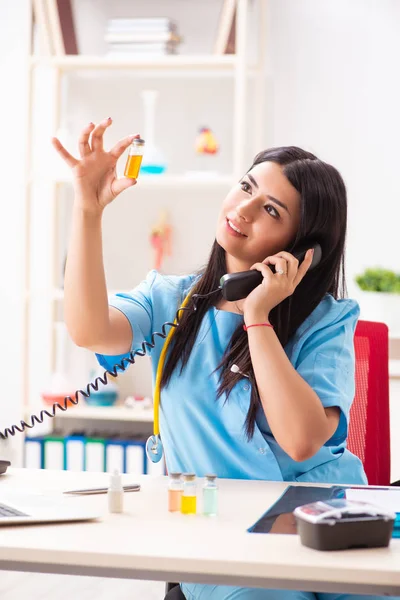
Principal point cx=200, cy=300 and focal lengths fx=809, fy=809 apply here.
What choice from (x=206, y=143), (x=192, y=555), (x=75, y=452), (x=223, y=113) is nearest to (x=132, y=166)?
(x=192, y=555)

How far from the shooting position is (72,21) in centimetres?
338

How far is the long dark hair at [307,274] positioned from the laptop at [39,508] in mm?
388

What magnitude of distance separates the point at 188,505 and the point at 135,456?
2058 mm

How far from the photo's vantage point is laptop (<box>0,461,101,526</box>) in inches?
42.9

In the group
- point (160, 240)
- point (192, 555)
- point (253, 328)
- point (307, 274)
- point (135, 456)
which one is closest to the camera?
point (192, 555)

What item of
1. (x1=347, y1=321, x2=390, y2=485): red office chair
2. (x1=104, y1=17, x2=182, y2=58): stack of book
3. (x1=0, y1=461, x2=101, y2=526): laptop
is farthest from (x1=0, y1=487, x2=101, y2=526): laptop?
(x1=104, y1=17, x2=182, y2=58): stack of book

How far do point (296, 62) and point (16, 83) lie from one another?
123cm

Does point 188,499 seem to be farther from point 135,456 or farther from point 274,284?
point 135,456

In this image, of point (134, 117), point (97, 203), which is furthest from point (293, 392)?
point (134, 117)

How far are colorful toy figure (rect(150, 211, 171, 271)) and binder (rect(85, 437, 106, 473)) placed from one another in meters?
0.76

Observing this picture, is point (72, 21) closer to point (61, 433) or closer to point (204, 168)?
point (204, 168)

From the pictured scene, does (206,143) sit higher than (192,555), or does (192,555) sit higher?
(206,143)

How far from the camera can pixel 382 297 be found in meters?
2.94

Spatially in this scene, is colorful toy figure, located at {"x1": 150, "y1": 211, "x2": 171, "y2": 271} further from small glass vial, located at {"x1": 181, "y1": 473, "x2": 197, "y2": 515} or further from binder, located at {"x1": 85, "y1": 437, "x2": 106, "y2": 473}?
small glass vial, located at {"x1": 181, "y1": 473, "x2": 197, "y2": 515}
